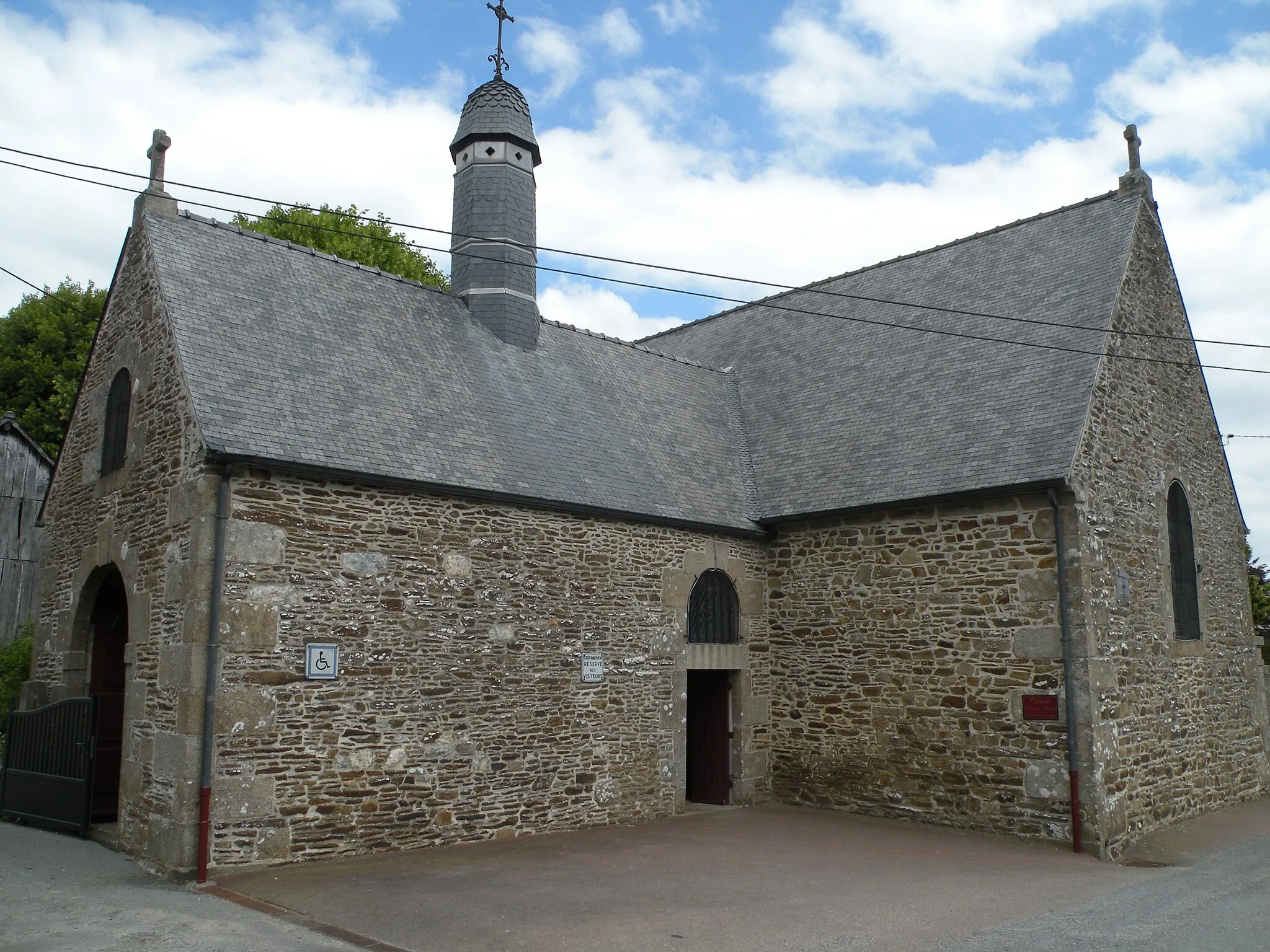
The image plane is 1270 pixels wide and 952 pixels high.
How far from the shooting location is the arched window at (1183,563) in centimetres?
1390

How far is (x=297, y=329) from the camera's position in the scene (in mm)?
11820

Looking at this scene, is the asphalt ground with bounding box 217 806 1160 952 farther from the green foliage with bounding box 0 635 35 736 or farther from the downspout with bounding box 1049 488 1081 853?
the green foliage with bounding box 0 635 35 736

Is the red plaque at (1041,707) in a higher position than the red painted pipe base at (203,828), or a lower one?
higher

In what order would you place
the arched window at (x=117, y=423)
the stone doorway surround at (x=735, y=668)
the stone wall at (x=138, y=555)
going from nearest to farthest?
the stone wall at (x=138, y=555), the arched window at (x=117, y=423), the stone doorway surround at (x=735, y=668)

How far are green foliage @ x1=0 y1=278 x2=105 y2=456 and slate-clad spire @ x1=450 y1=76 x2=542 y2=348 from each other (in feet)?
42.6

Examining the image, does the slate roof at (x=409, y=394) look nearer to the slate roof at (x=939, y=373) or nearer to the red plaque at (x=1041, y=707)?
the slate roof at (x=939, y=373)

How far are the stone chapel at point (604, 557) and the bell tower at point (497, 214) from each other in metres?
0.06

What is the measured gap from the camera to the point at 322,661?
9.97 metres

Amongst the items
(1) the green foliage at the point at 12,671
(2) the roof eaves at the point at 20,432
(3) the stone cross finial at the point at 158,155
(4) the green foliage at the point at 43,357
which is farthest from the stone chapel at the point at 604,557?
(4) the green foliage at the point at 43,357

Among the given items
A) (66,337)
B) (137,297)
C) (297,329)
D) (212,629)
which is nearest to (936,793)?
(212,629)

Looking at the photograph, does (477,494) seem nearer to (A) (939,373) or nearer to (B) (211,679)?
(B) (211,679)

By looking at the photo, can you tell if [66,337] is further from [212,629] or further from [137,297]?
[212,629]

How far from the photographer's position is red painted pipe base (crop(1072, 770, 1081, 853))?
426 inches

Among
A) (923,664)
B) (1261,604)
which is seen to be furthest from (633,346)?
(1261,604)
